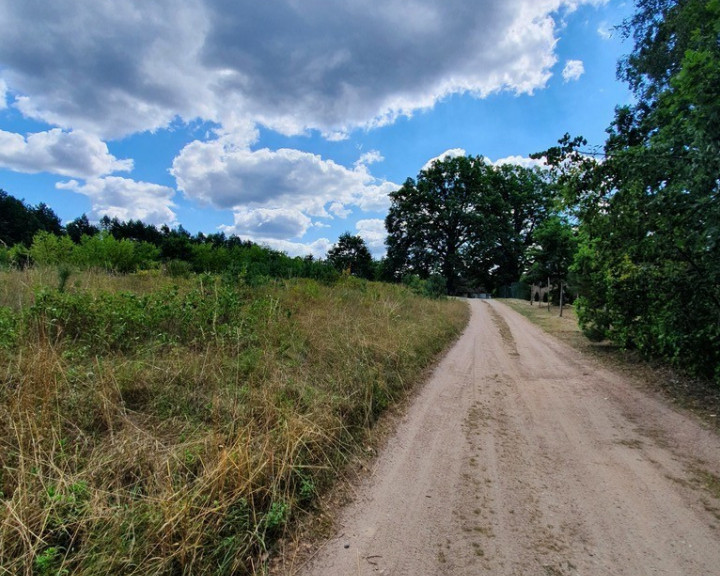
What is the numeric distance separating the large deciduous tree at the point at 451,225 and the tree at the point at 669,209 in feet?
108

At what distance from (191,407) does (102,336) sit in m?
2.07

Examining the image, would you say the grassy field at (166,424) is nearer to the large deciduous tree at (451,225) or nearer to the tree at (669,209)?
the tree at (669,209)

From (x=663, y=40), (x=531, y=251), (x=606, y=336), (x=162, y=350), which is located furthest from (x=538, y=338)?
(x=531, y=251)

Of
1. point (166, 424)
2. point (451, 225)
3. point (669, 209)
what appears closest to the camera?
point (166, 424)

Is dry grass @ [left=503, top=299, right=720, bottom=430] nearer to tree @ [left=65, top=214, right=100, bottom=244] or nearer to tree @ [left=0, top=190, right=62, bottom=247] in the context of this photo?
tree @ [left=65, top=214, right=100, bottom=244]

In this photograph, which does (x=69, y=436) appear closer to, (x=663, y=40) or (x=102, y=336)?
(x=102, y=336)

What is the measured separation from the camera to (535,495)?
10.1 ft

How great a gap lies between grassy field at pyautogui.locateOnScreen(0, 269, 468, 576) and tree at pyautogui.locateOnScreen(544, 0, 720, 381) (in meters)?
4.36

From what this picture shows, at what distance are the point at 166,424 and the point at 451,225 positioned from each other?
135 ft

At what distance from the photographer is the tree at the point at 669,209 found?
4305mm

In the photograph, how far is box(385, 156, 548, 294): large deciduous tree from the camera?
41.0 m

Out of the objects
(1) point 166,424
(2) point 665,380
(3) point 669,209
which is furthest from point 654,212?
(1) point 166,424

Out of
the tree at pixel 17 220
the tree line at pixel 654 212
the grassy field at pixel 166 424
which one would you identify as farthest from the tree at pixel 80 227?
the grassy field at pixel 166 424

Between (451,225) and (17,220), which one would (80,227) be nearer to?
(17,220)
